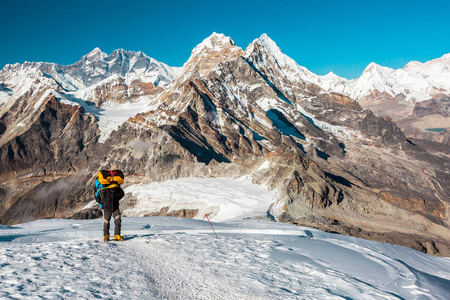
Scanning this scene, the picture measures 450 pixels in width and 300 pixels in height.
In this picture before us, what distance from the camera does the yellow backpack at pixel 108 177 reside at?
962 cm

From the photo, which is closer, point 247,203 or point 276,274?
point 276,274

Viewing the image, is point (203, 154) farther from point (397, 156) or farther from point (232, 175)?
point (397, 156)

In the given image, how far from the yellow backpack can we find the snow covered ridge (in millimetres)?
1691

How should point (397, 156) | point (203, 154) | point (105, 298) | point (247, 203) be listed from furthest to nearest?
point (397, 156) → point (203, 154) → point (247, 203) → point (105, 298)

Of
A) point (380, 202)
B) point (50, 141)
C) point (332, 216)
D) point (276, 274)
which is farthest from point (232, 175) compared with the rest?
point (50, 141)

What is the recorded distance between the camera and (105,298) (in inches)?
214

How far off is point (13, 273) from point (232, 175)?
70677 millimetres

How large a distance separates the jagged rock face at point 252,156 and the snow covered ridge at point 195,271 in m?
38.1

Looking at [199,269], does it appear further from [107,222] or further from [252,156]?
[252,156]

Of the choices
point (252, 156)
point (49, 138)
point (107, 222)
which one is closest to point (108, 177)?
point (107, 222)

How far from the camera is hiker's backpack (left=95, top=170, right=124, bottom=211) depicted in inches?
382

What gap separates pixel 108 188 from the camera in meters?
9.80

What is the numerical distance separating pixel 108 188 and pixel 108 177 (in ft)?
1.12

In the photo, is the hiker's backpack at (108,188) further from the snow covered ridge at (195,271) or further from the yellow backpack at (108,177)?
the snow covered ridge at (195,271)
